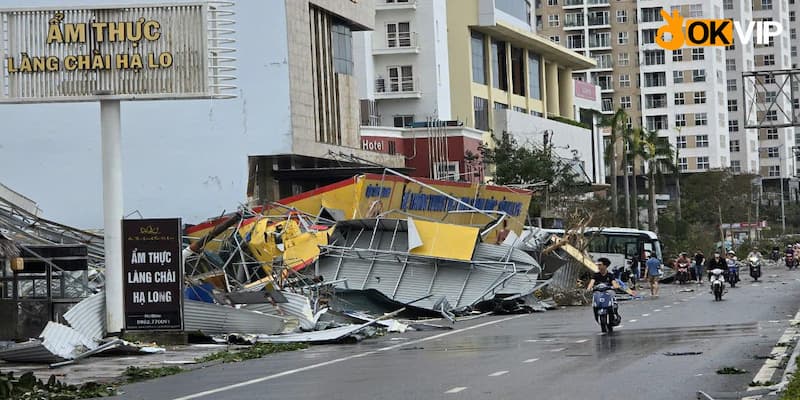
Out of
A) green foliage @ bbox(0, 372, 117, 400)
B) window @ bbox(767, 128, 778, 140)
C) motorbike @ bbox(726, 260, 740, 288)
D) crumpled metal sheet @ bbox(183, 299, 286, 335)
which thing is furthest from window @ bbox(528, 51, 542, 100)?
window @ bbox(767, 128, 778, 140)

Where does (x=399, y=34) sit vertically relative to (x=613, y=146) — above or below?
above

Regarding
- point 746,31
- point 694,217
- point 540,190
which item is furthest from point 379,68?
point 746,31

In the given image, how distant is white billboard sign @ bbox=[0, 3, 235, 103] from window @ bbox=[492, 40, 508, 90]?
60827 mm

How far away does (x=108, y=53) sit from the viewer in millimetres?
29438

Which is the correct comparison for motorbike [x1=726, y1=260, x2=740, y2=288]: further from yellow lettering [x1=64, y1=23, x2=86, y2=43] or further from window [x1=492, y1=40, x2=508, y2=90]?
yellow lettering [x1=64, y1=23, x2=86, y2=43]

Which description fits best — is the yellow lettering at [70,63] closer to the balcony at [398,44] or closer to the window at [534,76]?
the balcony at [398,44]

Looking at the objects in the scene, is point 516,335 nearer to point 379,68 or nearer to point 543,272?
point 543,272

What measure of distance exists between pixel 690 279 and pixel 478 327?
37108mm

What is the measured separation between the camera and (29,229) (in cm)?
3491

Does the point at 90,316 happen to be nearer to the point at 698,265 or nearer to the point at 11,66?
the point at 11,66

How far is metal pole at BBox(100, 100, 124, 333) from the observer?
28.8 m

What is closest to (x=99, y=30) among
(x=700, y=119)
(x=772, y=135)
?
(x=700, y=119)

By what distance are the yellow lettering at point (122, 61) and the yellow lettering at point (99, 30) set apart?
51 cm

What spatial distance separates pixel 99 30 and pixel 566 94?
77.6 m
